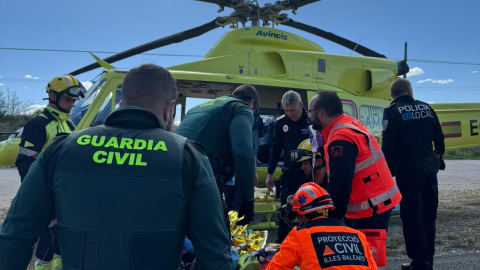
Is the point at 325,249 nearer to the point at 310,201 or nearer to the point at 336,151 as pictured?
Result: the point at 310,201

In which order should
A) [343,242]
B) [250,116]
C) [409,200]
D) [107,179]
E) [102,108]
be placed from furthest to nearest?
[102,108], [409,200], [250,116], [343,242], [107,179]

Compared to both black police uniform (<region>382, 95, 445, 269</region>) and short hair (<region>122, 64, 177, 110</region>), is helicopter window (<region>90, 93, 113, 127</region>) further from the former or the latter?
short hair (<region>122, 64, 177, 110</region>)

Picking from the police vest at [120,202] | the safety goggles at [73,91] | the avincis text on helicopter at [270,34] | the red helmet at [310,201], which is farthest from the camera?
the avincis text on helicopter at [270,34]

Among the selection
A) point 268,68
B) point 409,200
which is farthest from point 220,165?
point 268,68

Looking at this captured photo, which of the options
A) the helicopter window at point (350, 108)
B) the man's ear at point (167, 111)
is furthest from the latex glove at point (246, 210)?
the helicopter window at point (350, 108)

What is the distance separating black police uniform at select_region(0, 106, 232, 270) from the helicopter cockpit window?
3934mm

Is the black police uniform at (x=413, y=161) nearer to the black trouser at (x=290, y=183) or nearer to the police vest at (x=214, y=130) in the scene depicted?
the black trouser at (x=290, y=183)

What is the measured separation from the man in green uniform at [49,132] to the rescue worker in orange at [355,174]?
2.31 meters

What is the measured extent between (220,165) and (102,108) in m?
2.62

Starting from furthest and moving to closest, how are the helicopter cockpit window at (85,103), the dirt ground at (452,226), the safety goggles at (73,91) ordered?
the helicopter cockpit window at (85,103)
the dirt ground at (452,226)
the safety goggles at (73,91)

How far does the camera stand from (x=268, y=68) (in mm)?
6070

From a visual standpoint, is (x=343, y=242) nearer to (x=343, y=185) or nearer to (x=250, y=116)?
(x=343, y=185)

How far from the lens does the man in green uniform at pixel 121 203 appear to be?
43.2 inches

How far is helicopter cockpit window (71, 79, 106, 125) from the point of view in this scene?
15.9ft
